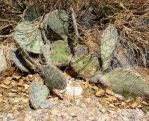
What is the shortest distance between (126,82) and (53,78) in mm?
401

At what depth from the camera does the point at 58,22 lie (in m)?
2.55

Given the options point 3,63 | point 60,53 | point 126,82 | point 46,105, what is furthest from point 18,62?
point 126,82

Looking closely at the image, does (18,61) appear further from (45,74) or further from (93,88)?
(93,88)

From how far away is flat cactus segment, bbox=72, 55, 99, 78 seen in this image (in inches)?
96.2


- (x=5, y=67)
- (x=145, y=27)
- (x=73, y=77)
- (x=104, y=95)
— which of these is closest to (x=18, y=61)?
(x=5, y=67)

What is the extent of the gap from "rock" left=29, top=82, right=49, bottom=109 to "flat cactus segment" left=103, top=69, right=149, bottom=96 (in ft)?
1.15

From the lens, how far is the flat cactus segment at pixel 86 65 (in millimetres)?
2443

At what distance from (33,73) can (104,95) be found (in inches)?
17.5

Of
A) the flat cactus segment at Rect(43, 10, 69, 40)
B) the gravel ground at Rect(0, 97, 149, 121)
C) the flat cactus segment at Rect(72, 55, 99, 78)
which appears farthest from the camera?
the flat cactus segment at Rect(43, 10, 69, 40)

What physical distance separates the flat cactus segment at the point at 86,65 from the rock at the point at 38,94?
0.79 ft

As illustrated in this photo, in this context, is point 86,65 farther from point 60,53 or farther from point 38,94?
point 38,94

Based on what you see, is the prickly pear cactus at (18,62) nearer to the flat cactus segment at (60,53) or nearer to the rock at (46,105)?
the flat cactus segment at (60,53)

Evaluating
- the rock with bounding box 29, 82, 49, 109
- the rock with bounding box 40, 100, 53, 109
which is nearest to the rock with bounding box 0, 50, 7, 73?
the rock with bounding box 29, 82, 49, 109

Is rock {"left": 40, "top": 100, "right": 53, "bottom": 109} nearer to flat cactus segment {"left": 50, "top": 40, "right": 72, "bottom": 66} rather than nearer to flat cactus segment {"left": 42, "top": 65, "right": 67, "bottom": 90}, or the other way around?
flat cactus segment {"left": 42, "top": 65, "right": 67, "bottom": 90}
